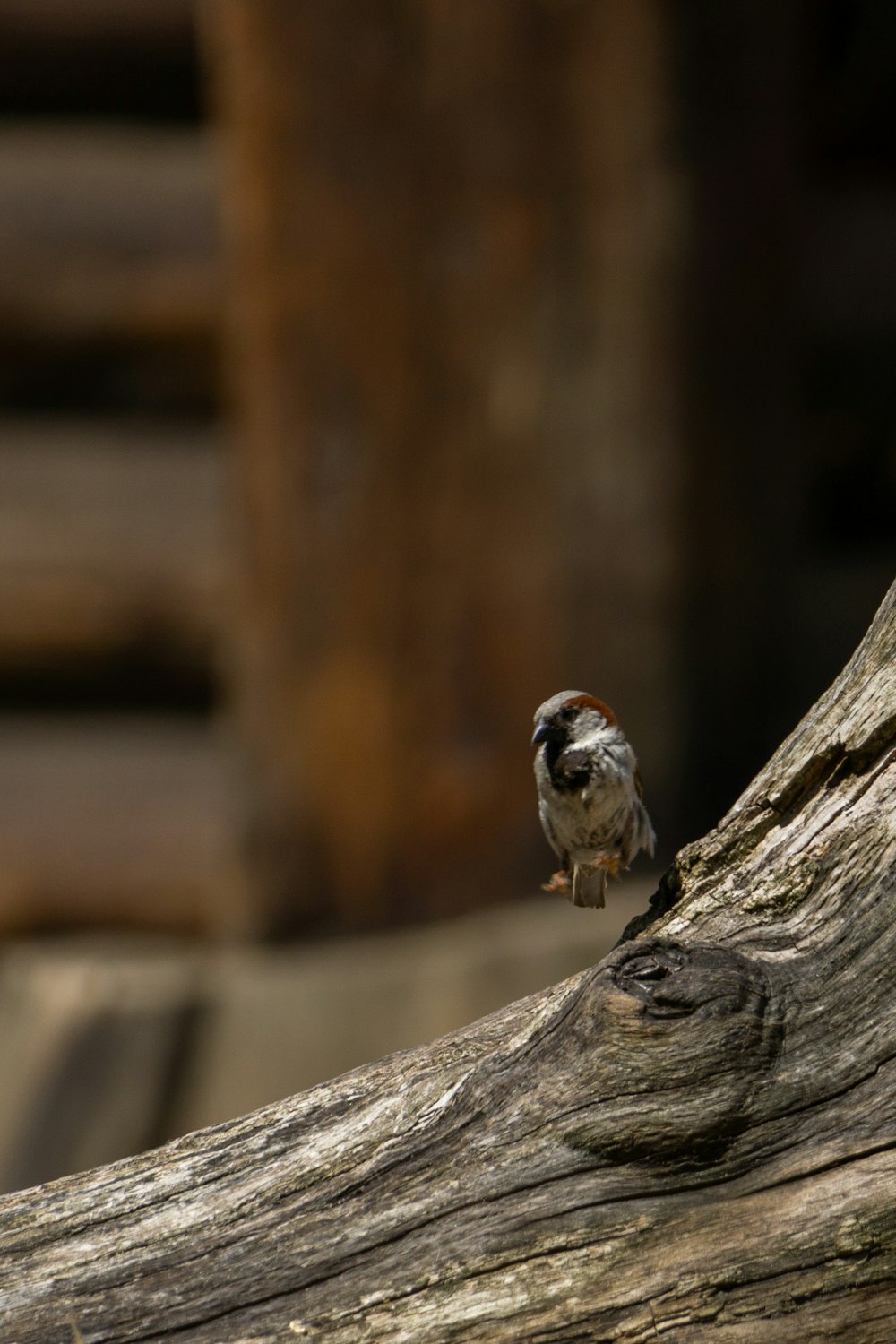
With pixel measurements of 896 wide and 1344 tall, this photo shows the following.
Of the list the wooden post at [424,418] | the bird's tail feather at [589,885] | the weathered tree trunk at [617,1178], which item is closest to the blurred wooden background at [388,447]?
the wooden post at [424,418]

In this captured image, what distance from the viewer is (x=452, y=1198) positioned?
1622 mm

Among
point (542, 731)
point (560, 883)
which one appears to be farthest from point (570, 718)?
point (560, 883)

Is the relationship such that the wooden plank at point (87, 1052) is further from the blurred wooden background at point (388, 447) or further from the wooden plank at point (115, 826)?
the wooden plank at point (115, 826)

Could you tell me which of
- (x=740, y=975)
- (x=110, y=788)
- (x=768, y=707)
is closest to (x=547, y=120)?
(x=768, y=707)

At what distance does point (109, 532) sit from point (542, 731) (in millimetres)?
2103

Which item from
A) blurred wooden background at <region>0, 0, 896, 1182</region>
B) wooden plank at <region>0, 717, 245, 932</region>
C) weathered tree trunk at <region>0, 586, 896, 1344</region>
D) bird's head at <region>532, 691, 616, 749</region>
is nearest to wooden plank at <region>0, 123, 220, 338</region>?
blurred wooden background at <region>0, 0, 896, 1182</region>

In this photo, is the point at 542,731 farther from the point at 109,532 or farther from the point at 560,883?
the point at 109,532

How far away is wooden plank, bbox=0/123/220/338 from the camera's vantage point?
3.93 metres

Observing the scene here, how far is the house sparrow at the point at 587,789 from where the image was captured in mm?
2203

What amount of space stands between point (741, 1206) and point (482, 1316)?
285mm

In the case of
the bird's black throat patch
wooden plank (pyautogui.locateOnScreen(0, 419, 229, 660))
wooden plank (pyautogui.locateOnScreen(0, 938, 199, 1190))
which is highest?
the bird's black throat patch

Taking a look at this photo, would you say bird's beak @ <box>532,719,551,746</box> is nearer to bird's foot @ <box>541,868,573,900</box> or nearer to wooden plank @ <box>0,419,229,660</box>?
bird's foot @ <box>541,868,573,900</box>

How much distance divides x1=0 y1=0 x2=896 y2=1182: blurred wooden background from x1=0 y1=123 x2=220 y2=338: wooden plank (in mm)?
10

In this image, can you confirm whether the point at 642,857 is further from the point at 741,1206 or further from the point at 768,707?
the point at 741,1206
